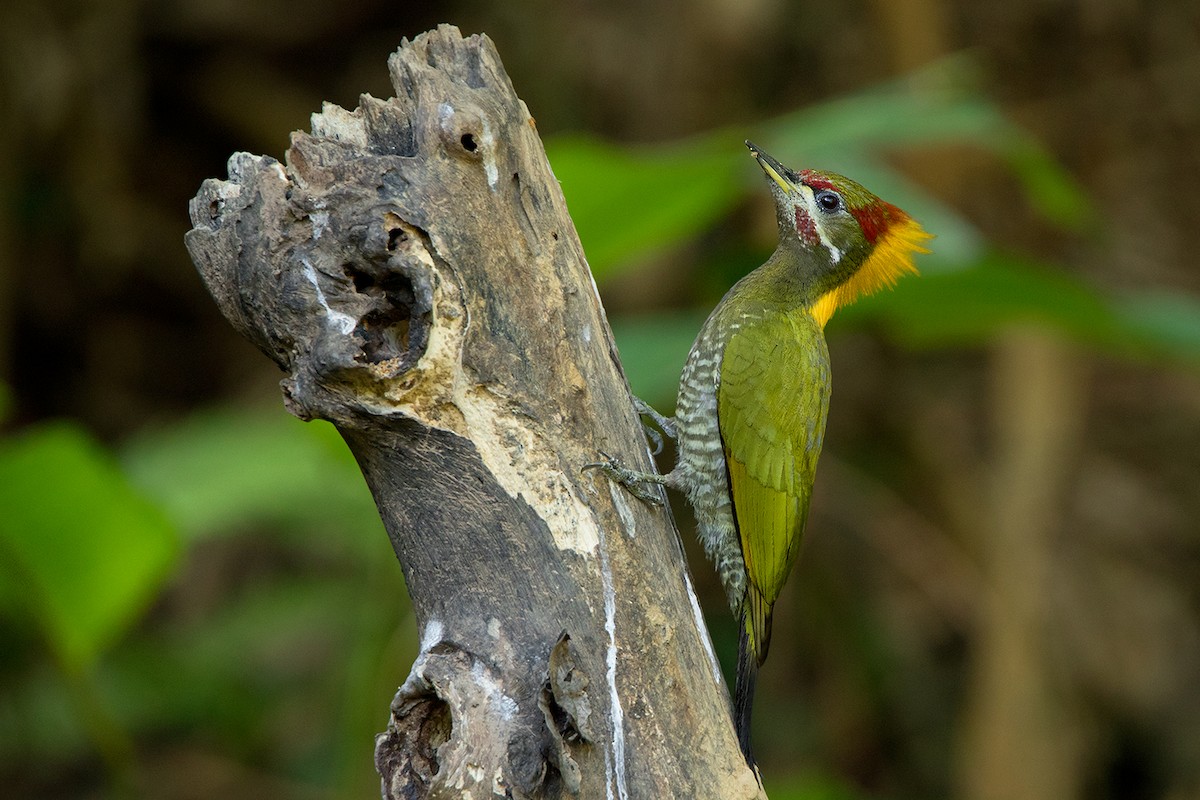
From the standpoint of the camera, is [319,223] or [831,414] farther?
[831,414]

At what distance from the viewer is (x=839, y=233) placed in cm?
342

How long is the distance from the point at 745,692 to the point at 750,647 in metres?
0.24

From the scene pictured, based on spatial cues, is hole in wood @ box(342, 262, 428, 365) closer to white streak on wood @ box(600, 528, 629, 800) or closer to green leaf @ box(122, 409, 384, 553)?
white streak on wood @ box(600, 528, 629, 800)

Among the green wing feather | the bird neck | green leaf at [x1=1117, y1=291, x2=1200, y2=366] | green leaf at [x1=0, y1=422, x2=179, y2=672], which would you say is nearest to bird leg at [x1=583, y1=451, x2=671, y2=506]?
the green wing feather

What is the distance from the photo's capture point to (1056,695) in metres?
6.03

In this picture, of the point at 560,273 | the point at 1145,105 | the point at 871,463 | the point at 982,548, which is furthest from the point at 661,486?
the point at 1145,105

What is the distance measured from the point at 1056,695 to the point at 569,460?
4586mm

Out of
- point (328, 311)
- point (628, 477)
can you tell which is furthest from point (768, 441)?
point (328, 311)

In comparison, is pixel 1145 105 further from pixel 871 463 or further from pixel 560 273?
pixel 560 273

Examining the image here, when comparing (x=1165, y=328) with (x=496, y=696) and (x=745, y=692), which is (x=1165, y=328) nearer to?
(x=745, y=692)

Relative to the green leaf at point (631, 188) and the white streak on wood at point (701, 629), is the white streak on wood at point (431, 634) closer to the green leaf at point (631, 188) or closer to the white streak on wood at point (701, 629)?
the white streak on wood at point (701, 629)

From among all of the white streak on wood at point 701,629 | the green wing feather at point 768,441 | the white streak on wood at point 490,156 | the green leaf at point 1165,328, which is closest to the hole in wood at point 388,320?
the white streak on wood at point 490,156

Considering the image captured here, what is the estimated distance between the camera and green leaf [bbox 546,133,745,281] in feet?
11.3

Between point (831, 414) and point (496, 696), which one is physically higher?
point (496, 696)
